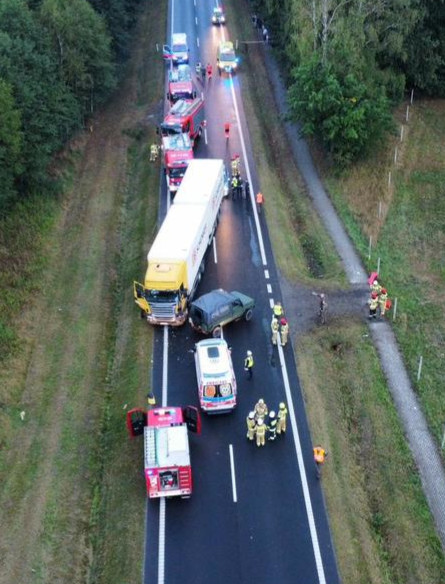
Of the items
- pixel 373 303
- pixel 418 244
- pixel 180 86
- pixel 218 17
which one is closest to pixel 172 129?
pixel 180 86

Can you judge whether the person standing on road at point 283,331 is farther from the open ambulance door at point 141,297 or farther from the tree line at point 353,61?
the tree line at point 353,61

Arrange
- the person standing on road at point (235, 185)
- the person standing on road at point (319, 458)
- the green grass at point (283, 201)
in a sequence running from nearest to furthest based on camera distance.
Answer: the person standing on road at point (319, 458), the green grass at point (283, 201), the person standing on road at point (235, 185)

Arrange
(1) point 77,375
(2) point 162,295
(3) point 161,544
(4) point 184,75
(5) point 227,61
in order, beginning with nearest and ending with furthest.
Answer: (3) point 161,544 → (1) point 77,375 → (2) point 162,295 → (4) point 184,75 → (5) point 227,61

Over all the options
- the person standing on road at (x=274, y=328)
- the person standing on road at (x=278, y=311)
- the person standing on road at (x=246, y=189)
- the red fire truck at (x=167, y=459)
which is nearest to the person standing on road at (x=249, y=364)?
the person standing on road at (x=274, y=328)

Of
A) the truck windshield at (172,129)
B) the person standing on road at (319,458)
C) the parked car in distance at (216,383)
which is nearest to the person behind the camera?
the person standing on road at (319,458)

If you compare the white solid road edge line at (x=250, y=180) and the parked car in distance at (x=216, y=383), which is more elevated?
the white solid road edge line at (x=250, y=180)

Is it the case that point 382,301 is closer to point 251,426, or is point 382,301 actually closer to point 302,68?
point 251,426
